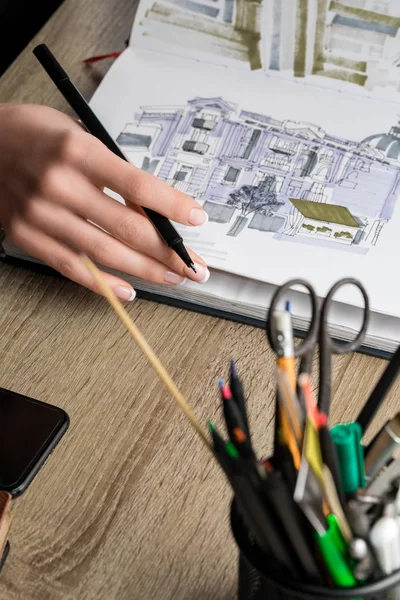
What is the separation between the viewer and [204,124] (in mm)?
745

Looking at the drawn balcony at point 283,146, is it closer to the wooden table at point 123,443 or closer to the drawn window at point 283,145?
the drawn window at point 283,145

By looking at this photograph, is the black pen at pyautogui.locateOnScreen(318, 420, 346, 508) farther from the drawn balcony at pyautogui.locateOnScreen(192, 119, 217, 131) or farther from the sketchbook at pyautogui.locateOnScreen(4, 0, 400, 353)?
the drawn balcony at pyautogui.locateOnScreen(192, 119, 217, 131)

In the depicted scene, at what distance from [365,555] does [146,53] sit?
25.8 inches

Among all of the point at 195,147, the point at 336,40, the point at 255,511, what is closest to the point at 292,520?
the point at 255,511

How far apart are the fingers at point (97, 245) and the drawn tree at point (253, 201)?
0.08 m

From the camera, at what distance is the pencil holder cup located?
30cm

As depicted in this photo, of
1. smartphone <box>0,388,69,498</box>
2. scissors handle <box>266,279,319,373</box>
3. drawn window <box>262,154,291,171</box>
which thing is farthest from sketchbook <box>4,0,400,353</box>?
scissors handle <box>266,279,319,373</box>

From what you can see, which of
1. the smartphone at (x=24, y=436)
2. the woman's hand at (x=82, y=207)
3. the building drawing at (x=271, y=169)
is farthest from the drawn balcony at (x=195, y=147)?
the smartphone at (x=24, y=436)

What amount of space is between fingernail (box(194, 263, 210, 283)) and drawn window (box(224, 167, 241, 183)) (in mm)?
125

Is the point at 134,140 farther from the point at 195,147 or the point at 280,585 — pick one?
the point at 280,585

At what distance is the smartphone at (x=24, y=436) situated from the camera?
537 mm

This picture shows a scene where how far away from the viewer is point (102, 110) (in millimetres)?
762

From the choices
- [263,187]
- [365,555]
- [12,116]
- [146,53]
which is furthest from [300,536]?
[146,53]

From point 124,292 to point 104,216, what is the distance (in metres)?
A: 0.07
